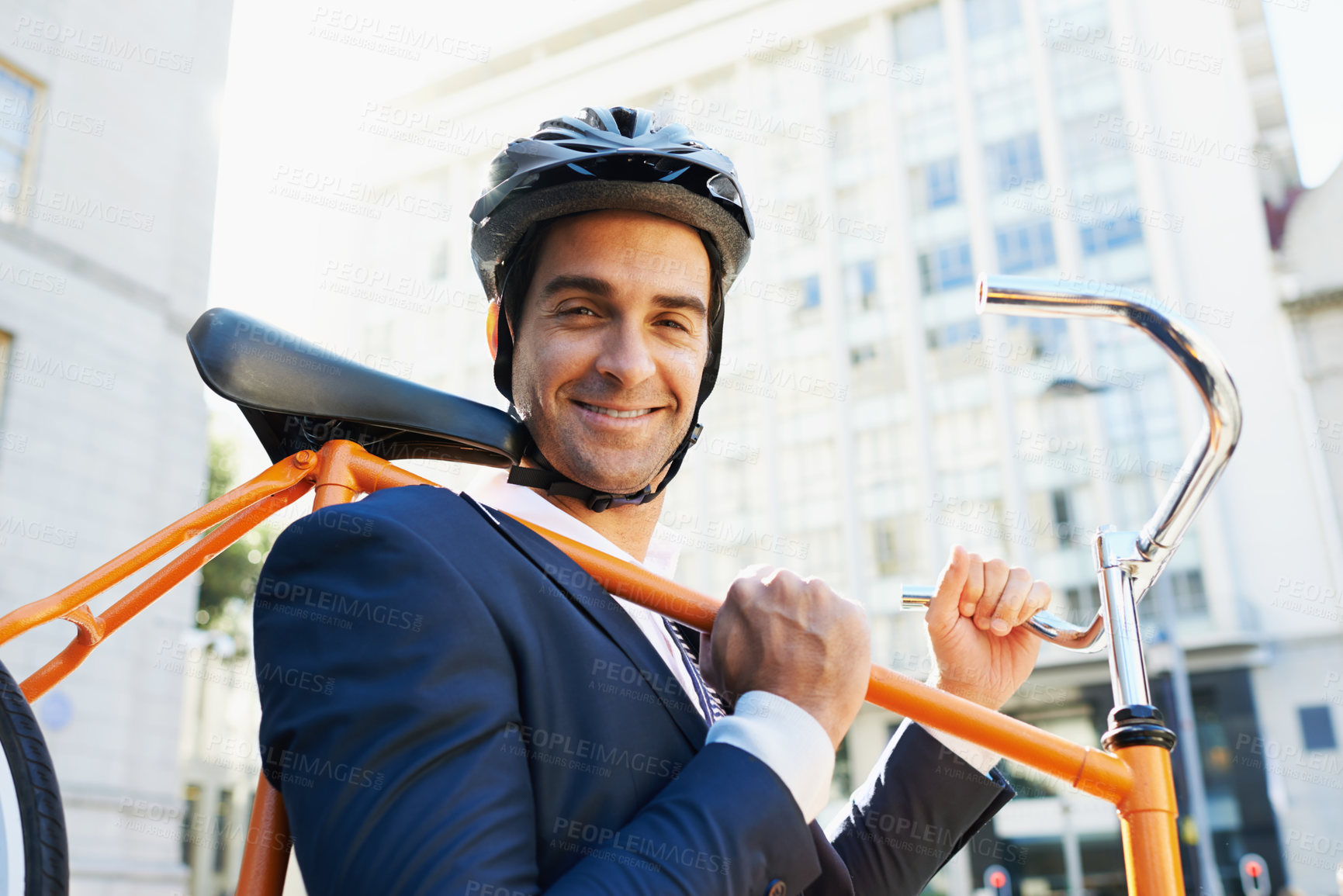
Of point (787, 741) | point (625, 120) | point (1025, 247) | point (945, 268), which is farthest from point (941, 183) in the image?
point (787, 741)

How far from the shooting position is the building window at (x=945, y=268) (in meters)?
27.9

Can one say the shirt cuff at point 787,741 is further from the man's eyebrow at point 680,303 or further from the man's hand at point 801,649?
the man's eyebrow at point 680,303

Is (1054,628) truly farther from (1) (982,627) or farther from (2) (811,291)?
(2) (811,291)

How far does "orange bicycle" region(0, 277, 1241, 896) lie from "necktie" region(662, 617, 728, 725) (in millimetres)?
220

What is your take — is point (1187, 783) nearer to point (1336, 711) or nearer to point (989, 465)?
point (1336, 711)

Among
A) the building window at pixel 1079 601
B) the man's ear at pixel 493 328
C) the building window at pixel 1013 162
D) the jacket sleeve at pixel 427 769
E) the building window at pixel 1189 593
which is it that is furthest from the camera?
the building window at pixel 1013 162

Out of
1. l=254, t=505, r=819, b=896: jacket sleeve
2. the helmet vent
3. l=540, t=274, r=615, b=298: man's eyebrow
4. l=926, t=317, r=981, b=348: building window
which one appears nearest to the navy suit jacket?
l=254, t=505, r=819, b=896: jacket sleeve

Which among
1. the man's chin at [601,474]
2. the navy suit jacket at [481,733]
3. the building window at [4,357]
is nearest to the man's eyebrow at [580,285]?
the man's chin at [601,474]

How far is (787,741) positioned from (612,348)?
3.25 ft

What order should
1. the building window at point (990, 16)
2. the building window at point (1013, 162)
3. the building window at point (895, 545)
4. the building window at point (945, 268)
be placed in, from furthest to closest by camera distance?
the building window at point (990, 16)
the building window at point (945, 268)
the building window at point (1013, 162)
the building window at point (895, 545)

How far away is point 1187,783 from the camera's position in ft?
61.6

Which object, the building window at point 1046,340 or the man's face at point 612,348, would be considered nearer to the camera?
the man's face at point 612,348

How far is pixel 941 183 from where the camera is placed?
→ 95.3 feet

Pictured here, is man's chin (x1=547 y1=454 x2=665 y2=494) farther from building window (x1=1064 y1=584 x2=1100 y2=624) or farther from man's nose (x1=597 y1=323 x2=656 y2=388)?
building window (x1=1064 y1=584 x2=1100 y2=624)
